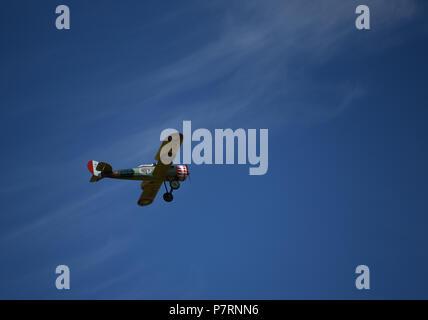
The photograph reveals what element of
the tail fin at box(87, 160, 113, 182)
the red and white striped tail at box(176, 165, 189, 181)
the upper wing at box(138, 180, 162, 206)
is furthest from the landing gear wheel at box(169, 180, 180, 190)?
the tail fin at box(87, 160, 113, 182)

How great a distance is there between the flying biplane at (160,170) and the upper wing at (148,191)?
1157 mm

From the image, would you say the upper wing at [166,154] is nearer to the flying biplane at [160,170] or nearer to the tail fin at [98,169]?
the flying biplane at [160,170]

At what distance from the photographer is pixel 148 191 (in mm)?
55312

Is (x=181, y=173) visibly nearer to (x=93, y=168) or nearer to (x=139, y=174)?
(x=139, y=174)

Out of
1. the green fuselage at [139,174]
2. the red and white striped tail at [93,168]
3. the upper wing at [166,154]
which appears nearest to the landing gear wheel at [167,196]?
the green fuselage at [139,174]

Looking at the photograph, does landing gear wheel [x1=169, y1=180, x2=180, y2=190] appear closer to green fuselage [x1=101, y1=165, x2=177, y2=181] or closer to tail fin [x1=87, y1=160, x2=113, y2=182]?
green fuselage [x1=101, y1=165, x2=177, y2=181]

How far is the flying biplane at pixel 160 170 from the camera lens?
49969 mm

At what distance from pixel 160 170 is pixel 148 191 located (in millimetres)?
4517

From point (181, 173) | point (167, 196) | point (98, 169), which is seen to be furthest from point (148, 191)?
point (98, 169)
